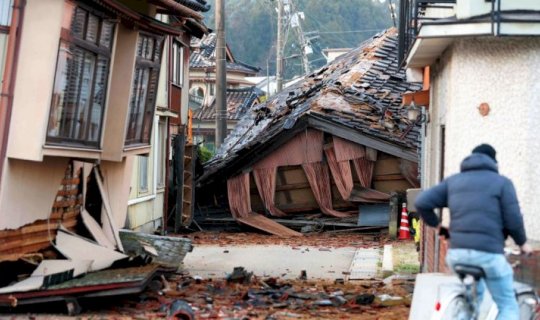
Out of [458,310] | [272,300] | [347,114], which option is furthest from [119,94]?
[347,114]

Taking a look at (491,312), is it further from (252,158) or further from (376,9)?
(376,9)

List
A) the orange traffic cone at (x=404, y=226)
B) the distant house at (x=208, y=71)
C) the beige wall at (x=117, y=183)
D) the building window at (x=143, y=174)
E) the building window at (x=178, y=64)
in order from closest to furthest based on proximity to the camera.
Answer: the beige wall at (x=117, y=183), the building window at (x=143, y=174), the orange traffic cone at (x=404, y=226), the building window at (x=178, y=64), the distant house at (x=208, y=71)

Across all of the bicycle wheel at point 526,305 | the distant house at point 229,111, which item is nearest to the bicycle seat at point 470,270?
the bicycle wheel at point 526,305

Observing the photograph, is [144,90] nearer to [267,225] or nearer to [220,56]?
[267,225]

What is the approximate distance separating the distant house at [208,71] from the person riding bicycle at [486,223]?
44800 mm

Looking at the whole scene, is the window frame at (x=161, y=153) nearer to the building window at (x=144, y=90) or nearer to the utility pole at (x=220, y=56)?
the utility pole at (x=220, y=56)

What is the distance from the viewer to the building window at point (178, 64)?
26484mm

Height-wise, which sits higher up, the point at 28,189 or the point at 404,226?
the point at 404,226

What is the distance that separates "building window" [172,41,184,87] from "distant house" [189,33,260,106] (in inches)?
937

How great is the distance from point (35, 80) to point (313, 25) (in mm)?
67939

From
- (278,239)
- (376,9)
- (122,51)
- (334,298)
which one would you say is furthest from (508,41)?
(376,9)

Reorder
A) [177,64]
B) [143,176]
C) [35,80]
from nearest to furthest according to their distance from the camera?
[35,80]
[143,176]
[177,64]

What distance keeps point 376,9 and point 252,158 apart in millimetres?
60543

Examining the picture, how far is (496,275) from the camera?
7395 millimetres
